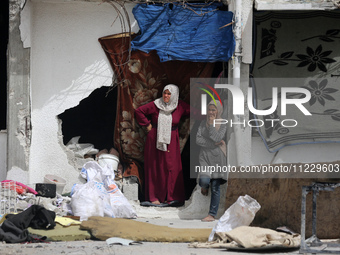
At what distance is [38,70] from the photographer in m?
11.2

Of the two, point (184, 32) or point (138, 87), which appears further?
point (138, 87)

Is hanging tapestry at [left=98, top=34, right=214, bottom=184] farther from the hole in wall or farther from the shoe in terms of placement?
the shoe

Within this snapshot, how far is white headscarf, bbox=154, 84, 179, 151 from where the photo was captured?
11.1m

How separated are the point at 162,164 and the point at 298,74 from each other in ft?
8.16

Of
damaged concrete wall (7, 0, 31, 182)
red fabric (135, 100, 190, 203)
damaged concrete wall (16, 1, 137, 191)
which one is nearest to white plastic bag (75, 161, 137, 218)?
damaged concrete wall (16, 1, 137, 191)

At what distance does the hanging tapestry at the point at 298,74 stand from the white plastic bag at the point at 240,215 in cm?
270

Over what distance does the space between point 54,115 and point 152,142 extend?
5.01ft

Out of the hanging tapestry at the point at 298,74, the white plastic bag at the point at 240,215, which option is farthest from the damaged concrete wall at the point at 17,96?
the white plastic bag at the point at 240,215

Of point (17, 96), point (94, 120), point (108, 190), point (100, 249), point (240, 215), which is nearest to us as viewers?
point (100, 249)

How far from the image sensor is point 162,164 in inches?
440

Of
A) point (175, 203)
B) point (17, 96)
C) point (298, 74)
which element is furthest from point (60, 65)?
point (298, 74)

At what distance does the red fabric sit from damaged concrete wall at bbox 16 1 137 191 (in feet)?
3.04

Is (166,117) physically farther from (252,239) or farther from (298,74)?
(252,239)

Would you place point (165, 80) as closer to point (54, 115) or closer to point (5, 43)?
point (54, 115)
